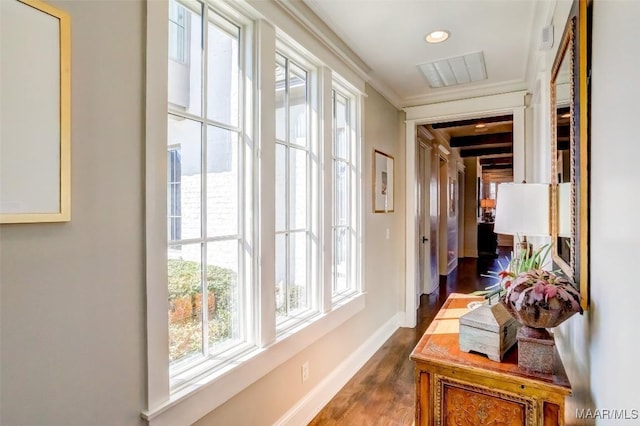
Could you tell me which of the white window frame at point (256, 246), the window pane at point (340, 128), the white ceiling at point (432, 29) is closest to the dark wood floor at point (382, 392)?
the white window frame at point (256, 246)

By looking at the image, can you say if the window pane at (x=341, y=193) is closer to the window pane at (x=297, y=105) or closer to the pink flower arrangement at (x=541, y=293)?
the window pane at (x=297, y=105)

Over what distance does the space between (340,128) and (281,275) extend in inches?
51.8

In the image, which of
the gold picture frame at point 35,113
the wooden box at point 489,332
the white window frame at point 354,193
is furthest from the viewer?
the white window frame at point 354,193

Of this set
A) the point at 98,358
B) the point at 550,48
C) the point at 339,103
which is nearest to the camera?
the point at 98,358

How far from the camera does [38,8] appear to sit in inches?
35.3

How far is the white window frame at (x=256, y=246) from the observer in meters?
1.20

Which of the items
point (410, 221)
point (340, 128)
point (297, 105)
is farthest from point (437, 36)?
point (410, 221)

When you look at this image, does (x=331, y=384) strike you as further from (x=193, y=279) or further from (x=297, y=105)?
(x=297, y=105)

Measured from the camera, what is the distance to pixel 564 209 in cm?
141

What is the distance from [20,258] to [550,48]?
8.11ft

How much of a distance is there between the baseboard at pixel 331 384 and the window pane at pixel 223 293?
2.11 ft

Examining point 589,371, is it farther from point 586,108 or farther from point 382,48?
point 382,48

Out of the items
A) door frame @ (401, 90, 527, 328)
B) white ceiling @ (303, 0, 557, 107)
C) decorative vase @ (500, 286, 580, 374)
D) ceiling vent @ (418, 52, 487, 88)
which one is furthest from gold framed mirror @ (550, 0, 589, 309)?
door frame @ (401, 90, 527, 328)

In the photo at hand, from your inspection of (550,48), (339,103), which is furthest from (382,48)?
(550,48)
